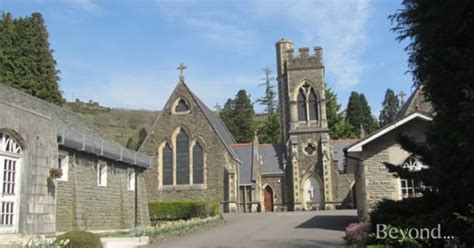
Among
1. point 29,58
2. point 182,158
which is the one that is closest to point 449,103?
point 182,158

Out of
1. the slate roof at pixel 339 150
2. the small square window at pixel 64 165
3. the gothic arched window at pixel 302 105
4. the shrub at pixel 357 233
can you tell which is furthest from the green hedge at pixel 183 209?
the gothic arched window at pixel 302 105

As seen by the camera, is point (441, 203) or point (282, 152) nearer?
point (441, 203)

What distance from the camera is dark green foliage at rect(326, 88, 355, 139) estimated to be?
65125 mm

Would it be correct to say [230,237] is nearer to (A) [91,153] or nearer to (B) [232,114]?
(A) [91,153]

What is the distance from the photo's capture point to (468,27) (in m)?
9.60

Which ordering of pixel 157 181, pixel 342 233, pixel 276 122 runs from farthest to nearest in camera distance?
pixel 276 122 < pixel 157 181 < pixel 342 233

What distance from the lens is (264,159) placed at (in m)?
46.6

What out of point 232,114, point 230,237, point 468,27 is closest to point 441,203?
point 468,27

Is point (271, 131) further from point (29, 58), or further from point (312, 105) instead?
point (29, 58)

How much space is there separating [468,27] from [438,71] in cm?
108

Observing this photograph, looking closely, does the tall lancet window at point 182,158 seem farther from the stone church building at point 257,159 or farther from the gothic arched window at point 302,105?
the gothic arched window at point 302,105

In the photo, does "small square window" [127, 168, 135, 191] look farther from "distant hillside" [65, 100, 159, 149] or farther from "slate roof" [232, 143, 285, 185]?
"distant hillside" [65, 100, 159, 149]

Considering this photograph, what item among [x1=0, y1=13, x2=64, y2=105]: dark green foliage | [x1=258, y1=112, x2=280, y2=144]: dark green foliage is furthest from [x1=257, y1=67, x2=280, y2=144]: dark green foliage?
[x1=0, y1=13, x2=64, y2=105]: dark green foliage

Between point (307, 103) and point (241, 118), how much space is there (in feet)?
88.7
